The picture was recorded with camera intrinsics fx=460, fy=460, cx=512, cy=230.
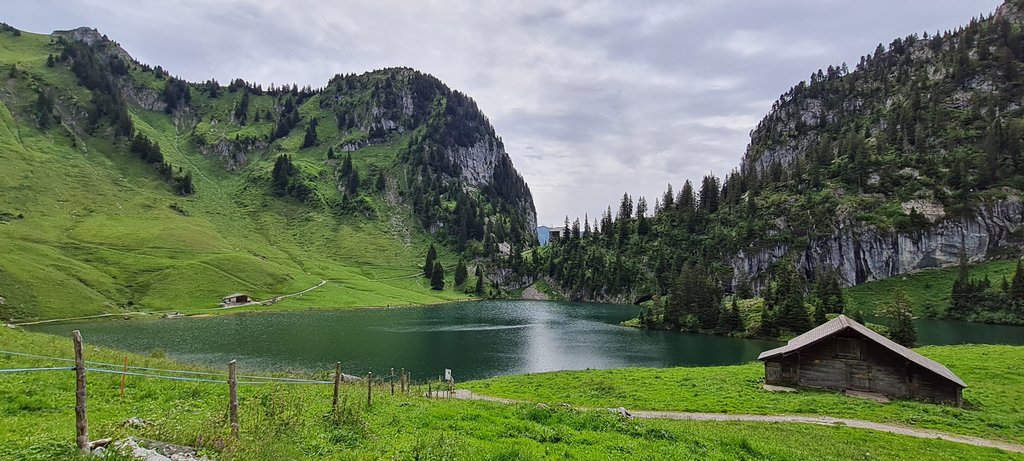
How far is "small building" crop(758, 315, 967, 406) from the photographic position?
31844 millimetres

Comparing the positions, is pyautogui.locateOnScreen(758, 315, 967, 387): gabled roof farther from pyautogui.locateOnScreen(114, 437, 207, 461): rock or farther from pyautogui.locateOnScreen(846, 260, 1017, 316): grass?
pyautogui.locateOnScreen(846, 260, 1017, 316): grass

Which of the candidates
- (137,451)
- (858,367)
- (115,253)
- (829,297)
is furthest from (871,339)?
(115,253)

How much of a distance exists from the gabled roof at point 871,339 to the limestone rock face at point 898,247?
158591 millimetres

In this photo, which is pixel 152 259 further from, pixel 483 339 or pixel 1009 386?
pixel 1009 386

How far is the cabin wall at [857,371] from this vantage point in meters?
32.2

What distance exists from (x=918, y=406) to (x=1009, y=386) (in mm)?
12242

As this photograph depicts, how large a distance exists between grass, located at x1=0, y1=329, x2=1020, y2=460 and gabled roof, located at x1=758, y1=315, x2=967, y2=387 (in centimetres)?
1252

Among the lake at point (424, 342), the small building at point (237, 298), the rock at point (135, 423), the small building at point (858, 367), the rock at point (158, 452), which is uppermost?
the rock at point (158, 452)

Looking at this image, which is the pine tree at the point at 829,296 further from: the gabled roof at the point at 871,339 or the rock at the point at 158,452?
the rock at the point at 158,452

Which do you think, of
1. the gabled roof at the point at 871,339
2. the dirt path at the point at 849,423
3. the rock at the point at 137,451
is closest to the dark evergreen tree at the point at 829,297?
the gabled roof at the point at 871,339

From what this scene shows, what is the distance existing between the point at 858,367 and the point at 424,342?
209 ft

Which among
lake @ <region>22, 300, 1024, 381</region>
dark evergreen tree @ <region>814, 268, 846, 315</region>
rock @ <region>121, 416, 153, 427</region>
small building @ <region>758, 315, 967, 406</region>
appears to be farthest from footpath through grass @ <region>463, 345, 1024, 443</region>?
dark evergreen tree @ <region>814, 268, 846, 315</region>

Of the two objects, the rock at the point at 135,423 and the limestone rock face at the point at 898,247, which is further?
the limestone rock face at the point at 898,247

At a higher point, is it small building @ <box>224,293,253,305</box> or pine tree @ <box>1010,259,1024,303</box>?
pine tree @ <box>1010,259,1024,303</box>
